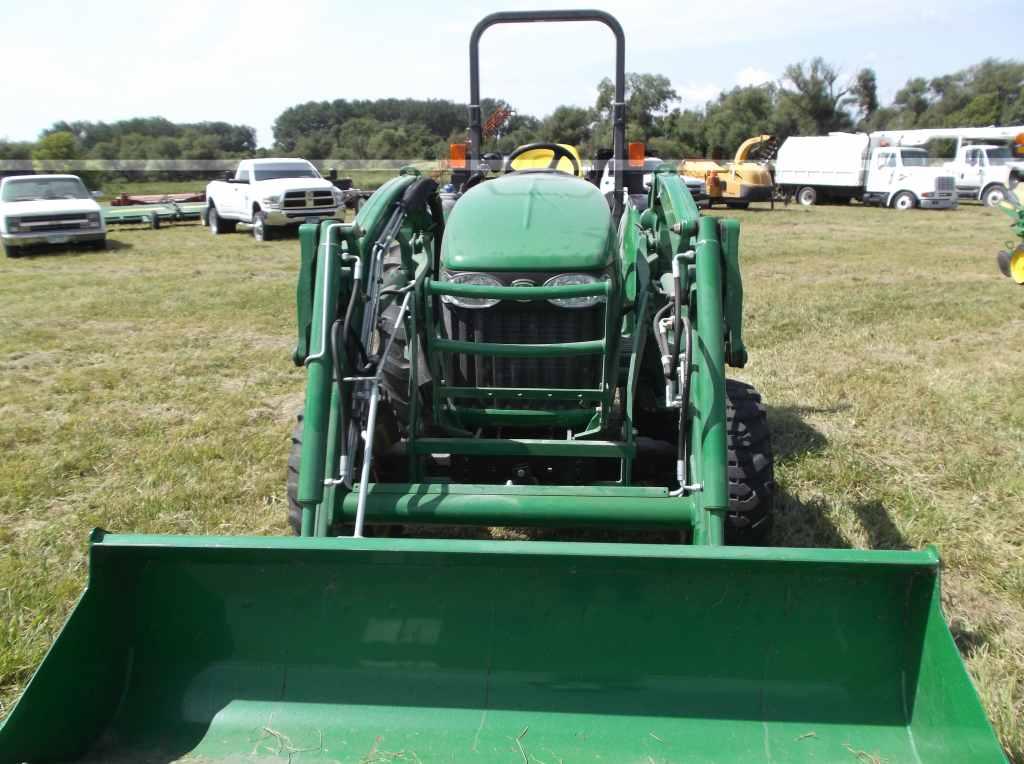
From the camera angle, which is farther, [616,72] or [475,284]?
[616,72]

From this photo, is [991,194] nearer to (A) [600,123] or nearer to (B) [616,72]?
(A) [600,123]

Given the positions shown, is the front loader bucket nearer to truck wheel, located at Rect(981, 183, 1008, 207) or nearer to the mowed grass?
the mowed grass

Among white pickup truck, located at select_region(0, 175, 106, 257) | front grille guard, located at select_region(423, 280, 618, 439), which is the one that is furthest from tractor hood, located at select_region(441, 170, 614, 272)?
white pickup truck, located at select_region(0, 175, 106, 257)

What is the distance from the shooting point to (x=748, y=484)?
3.34m

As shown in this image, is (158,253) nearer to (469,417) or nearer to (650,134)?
(469,417)

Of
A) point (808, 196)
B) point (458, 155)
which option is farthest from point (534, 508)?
point (808, 196)

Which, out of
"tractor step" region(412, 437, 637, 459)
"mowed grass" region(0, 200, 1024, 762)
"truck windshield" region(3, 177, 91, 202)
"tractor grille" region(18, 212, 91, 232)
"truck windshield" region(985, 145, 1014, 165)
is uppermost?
"truck windshield" region(985, 145, 1014, 165)

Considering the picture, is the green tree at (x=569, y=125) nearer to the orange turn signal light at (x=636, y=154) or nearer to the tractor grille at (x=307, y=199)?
the tractor grille at (x=307, y=199)

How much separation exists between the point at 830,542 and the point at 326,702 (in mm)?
2502

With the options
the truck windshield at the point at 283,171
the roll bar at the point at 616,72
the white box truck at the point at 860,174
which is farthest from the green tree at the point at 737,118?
the roll bar at the point at 616,72

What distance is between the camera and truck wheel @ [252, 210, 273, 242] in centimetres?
1714

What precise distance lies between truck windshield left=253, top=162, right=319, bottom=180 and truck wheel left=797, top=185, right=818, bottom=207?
56.2ft

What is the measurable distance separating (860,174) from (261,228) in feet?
61.0

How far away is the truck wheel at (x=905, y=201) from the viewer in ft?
83.0
